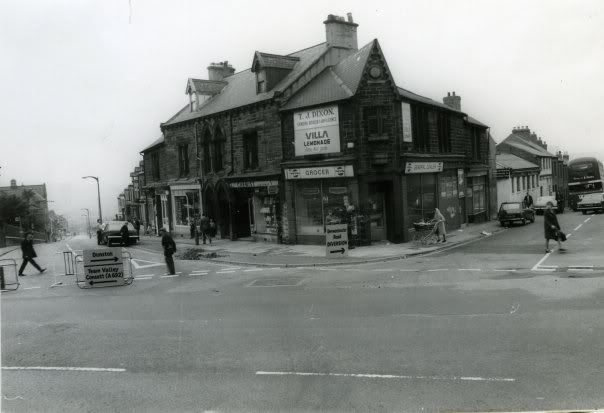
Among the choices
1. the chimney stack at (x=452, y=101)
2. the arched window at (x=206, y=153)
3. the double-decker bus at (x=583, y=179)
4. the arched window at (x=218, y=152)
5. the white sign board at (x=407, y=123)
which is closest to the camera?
the white sign board at (x=407, y=123)

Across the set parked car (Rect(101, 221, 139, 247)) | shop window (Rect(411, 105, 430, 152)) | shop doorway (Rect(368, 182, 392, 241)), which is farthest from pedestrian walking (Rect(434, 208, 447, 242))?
parked car (Rect(101, 221, 139, 247))

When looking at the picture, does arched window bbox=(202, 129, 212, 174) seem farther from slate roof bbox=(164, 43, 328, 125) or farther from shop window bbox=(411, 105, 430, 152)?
shop window bbox=(411, 105, 430, 152)

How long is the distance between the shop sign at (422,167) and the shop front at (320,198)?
314 centimetres

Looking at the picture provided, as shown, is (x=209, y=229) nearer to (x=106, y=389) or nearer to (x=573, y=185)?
(x=106, y=389)

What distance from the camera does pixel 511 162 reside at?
4922cm

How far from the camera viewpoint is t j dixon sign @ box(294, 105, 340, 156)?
23.8 metres

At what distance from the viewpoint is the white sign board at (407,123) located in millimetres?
25062

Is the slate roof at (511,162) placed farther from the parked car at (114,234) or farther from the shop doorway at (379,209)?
the parked car at (114,234)

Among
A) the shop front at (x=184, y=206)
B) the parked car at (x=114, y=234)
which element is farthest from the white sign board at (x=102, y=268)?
the parked car at (x=114, y=234)

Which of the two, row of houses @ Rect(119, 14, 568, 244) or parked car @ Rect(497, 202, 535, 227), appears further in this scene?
parked car @ Rect(497, 202, 535, 227)

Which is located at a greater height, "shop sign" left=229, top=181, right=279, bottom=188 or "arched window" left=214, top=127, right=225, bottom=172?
"arched window" left=214, top=127, right=225, bottom=172

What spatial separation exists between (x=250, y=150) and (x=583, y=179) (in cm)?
3127

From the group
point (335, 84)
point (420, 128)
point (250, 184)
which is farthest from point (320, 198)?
point (420, 128)

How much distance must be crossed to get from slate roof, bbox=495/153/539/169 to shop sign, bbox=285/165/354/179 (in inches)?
918
